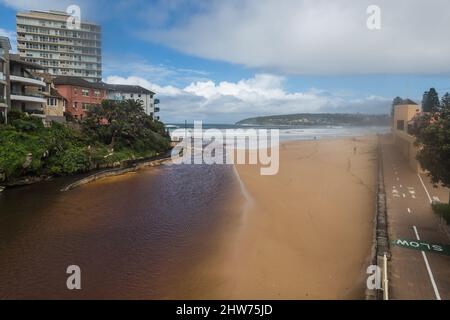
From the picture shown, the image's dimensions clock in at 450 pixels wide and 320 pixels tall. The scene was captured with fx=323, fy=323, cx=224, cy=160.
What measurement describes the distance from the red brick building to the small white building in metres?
7.16

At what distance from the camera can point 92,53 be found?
312ft

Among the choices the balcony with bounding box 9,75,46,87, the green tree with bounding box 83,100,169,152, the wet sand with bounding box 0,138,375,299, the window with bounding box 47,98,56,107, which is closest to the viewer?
the wet sand with bounding box 0,138,375,299

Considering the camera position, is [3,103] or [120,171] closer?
[3,103]

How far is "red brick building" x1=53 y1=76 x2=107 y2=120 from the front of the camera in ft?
192

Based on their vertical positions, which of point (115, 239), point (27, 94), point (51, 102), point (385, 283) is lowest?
point (115, 239)

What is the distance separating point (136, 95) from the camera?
78.7 m

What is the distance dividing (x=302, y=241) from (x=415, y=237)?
19.7 feet

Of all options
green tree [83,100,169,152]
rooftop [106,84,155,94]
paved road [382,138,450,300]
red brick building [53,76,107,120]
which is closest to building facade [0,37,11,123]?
green tree [83,100,169,152]

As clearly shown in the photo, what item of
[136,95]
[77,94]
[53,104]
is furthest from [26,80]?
[136,95]

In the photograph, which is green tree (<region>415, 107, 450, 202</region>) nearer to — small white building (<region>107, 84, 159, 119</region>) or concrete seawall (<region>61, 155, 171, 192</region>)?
concrete seawall (<region>61, 155, 171, 192</region>)

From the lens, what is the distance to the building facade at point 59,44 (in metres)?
85.8

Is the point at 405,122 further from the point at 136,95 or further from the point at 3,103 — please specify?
the point at 136,95
